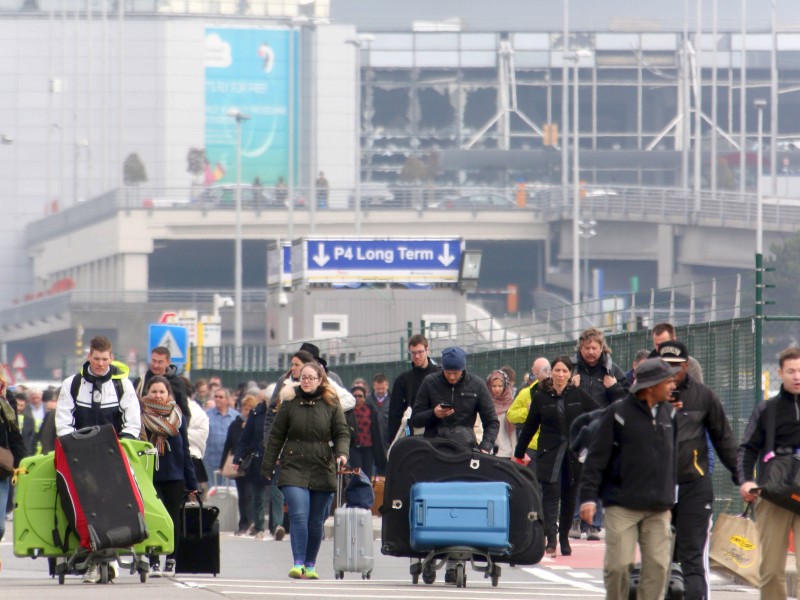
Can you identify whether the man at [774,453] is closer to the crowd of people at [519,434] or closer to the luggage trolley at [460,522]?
the crowd of people at [519,434]

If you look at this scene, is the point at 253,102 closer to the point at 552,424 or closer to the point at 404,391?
the point at 552,424

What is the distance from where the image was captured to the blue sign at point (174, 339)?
31391 millimetres

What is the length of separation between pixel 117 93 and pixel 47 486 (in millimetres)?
108742

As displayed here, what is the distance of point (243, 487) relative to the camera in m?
21.2

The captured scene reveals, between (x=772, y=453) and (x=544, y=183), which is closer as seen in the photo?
(x=772, y=453)

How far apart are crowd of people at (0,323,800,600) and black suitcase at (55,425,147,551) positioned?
338mm

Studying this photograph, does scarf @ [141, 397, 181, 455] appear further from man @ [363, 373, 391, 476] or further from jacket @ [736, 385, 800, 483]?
man @ [363, 373, 391, 476]

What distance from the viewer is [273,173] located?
121 meters

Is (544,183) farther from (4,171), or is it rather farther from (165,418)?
(165,418)

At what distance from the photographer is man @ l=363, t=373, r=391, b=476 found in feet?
66.3

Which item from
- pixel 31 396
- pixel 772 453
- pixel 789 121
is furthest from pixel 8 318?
pixel 772 453

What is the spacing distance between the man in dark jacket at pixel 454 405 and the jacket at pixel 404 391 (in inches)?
42.9

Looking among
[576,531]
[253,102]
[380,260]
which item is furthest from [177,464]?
[253,102]

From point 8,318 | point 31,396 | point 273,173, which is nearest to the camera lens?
point 31,396
